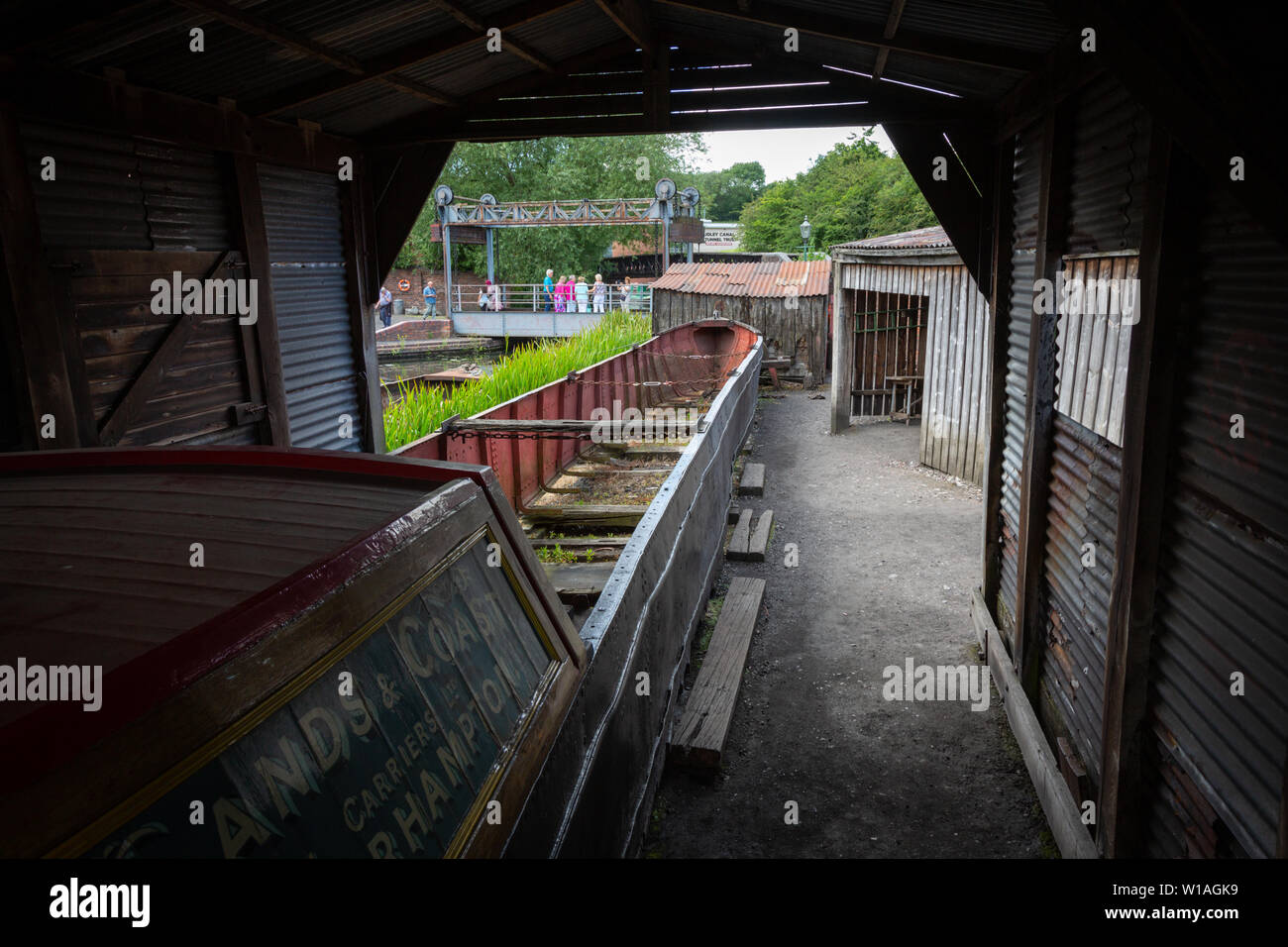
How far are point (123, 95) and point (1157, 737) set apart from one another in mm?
6007

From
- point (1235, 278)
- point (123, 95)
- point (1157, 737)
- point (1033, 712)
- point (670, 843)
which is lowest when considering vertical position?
point (670, 843)

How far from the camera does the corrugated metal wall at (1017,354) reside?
522 cm

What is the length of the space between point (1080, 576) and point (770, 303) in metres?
17.5

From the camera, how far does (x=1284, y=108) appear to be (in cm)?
204

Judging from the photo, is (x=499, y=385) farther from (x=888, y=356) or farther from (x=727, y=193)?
(x=727, y=193)

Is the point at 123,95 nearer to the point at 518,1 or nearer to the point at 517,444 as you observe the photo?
the point at 518,1

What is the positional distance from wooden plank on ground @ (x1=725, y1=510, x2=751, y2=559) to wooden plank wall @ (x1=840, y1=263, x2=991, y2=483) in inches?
117

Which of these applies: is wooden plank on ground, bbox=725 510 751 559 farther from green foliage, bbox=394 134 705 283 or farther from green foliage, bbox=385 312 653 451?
green foliage, bbox=394 134 705 283

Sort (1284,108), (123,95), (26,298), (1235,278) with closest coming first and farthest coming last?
(1284,108) → (1235,278) → (26,298) → (123,95)

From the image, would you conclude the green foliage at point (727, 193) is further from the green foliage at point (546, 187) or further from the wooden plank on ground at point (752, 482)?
the wooden plank on ground at point (752, 482)

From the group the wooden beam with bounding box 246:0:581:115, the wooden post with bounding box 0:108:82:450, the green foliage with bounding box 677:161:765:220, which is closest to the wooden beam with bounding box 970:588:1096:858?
the wooden beam with bounding box 246:0:581:115

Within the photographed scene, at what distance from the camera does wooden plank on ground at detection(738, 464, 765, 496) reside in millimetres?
10859

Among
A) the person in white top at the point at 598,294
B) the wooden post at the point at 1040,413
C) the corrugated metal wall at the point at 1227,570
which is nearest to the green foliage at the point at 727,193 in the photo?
the person in white top at the point at 598,294
